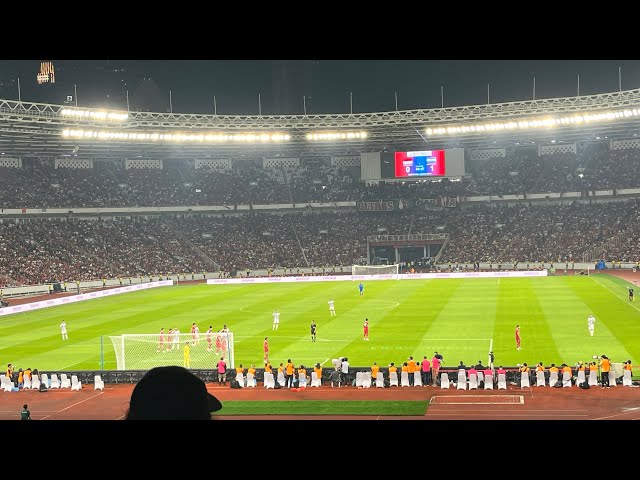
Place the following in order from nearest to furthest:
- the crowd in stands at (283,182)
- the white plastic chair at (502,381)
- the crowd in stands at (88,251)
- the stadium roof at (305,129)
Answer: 1. the white plastic chair at (502,381)
2. the stadium roof at (305,129)
3. the crowd in stands at (88,251)
4. the crowd in stands at (283,182)

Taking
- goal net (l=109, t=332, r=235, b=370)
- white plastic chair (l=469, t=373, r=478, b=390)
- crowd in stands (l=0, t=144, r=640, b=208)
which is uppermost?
crowd in stands (l=0, t=144, r=640, b=208)

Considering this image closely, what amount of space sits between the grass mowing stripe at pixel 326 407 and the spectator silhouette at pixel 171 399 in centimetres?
2064

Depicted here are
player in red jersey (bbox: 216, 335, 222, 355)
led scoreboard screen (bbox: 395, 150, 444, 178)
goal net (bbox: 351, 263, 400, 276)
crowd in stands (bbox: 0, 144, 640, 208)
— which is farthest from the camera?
led scoreboard screen (bbox: 395, 150, 444, 178)

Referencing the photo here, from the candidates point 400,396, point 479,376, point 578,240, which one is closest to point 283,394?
point 400,396

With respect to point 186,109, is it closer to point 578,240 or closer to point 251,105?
point 251,105

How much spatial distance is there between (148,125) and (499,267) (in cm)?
3872

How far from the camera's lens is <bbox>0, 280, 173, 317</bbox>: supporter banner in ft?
177

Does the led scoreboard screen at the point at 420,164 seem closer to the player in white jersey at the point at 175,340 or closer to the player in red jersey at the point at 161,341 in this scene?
the player in white jersey at the point at 175,340

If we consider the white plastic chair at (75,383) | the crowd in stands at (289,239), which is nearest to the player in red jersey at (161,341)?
the white plastic chair at (75,383)

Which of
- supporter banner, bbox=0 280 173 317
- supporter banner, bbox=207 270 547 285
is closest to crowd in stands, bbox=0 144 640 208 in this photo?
supporter banner, bbox=0 280 173 317

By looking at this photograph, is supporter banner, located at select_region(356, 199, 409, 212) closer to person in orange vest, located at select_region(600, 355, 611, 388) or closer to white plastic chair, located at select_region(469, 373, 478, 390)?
white plastic chair, located at select_region(469, 373, 478, 390)

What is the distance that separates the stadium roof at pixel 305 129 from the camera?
64.8 m

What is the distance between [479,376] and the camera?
26.5 meters

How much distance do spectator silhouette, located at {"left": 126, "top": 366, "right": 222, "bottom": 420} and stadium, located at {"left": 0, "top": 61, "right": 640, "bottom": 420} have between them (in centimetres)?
2048
